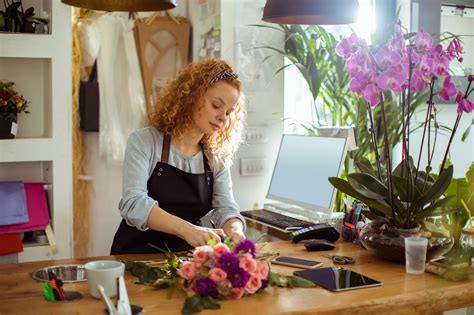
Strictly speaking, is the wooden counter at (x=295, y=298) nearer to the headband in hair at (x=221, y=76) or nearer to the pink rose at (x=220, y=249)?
the pink rose at (x=220, y=249)

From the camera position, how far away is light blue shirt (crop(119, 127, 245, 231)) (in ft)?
8.62

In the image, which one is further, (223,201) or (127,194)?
(223,201)

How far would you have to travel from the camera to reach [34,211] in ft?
11.4

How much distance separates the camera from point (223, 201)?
9.70 feet

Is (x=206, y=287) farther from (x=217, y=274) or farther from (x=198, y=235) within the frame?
(x=198, y=235)

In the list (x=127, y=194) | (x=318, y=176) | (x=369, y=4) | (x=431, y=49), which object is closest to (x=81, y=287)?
(x=127, y=194)

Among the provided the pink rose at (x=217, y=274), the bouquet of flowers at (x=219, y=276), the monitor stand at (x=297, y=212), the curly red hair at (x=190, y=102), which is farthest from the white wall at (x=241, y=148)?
the pink rose at (x=217, y=274)

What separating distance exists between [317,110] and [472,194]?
188 cm

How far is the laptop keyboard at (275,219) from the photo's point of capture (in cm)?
338

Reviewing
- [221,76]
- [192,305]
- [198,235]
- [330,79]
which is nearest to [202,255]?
[192,305]

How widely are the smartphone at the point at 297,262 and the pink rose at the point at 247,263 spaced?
0.44m

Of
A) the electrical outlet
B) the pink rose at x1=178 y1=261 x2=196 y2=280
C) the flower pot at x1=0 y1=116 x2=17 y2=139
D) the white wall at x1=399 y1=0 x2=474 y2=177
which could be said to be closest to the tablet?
the pink rose at x1=178 y1=261 x2=196 y2=280

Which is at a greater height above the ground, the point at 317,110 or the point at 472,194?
the point at 317,110

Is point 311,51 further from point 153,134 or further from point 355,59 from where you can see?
point 355,59
